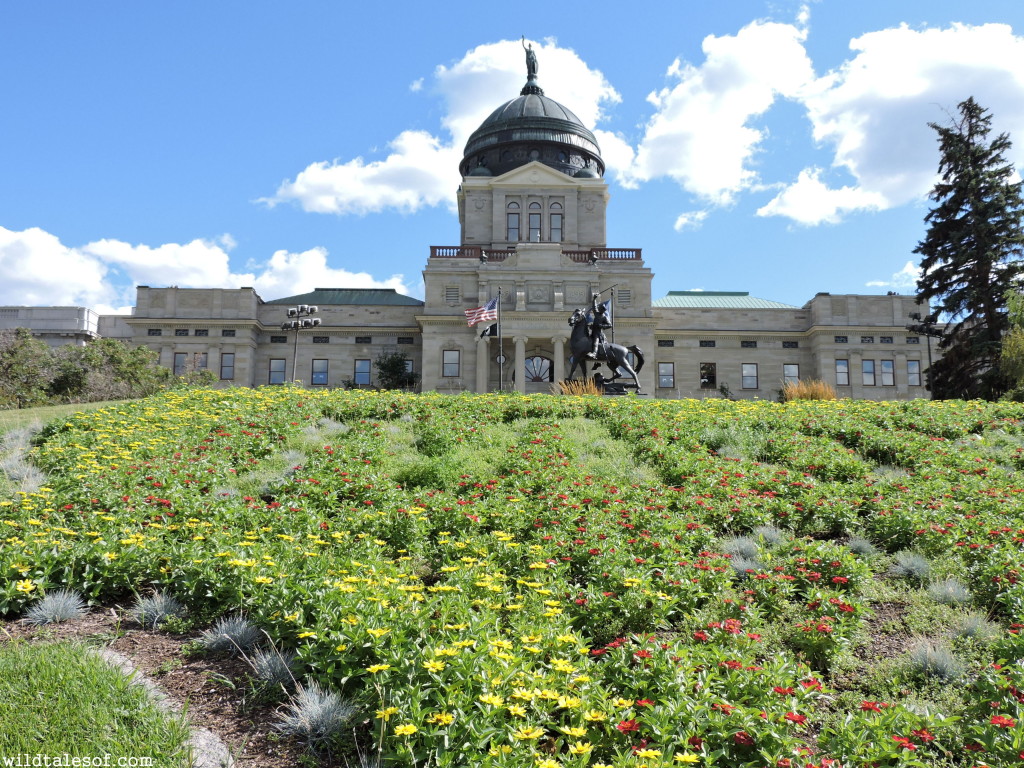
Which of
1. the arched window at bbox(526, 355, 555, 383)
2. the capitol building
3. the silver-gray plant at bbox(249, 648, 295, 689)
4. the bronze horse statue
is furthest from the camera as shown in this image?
the arched window at bbox(526, 355, 555, 383)

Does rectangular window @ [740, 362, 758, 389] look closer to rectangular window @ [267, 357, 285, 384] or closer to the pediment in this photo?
the pediment

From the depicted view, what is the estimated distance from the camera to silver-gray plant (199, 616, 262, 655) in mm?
6133

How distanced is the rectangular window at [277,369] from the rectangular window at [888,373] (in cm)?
4491

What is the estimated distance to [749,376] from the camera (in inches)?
2200

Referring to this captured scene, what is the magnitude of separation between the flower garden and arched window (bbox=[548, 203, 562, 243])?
4749cm

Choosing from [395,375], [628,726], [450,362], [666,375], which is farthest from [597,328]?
[666,375]

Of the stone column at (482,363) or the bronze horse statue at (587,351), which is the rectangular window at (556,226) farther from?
the bronze horse statue at (587,351)

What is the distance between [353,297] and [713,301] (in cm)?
2926

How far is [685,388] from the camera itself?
181ft

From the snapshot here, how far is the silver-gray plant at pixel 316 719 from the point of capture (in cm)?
495

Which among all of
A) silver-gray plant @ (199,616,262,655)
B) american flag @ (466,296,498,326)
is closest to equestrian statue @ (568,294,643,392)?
american flag @ (466,296,498,326)

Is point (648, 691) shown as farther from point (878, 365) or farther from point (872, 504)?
point (878, 365)

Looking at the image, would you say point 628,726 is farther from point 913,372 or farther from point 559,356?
point 913,372

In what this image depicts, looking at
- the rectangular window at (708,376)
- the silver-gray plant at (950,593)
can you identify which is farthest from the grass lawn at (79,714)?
the rectangular window at (708,376)
